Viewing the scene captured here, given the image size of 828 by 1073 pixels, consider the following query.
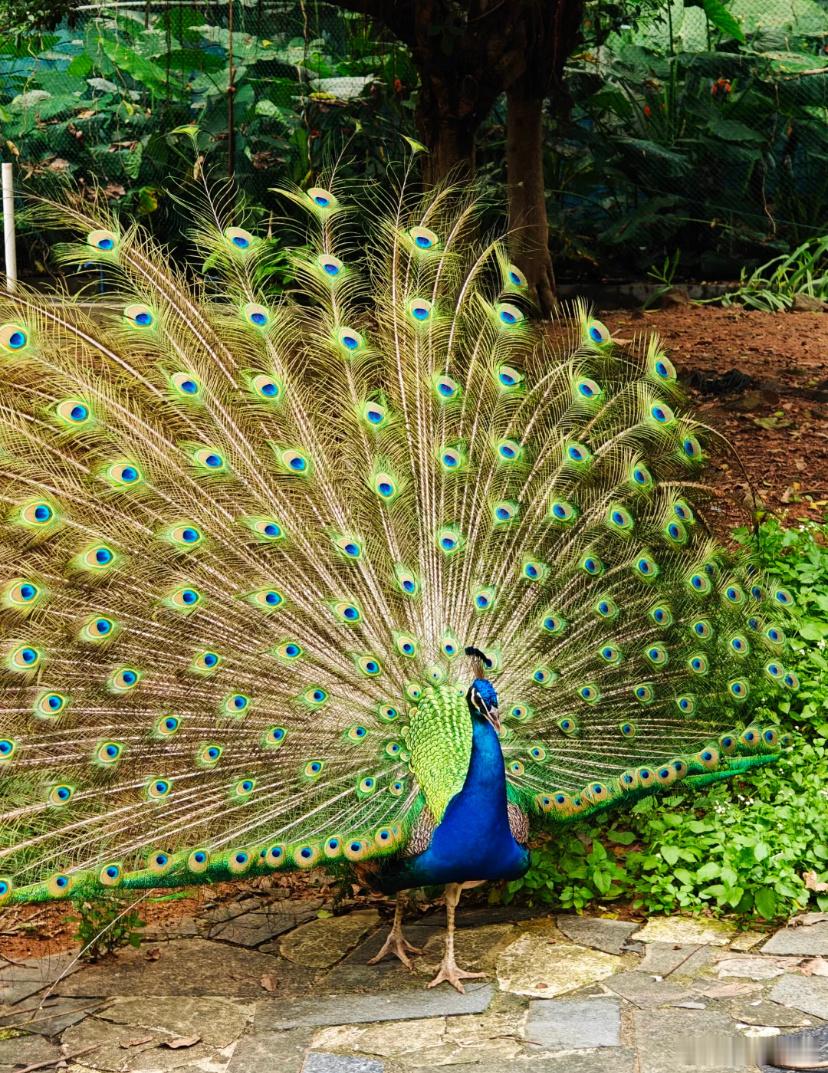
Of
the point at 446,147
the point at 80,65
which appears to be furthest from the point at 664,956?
the point at 80,65

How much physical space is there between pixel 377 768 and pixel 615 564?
1.13 meters

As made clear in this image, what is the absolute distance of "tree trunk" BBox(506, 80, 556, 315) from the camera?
27.1ft

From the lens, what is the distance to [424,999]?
4160 mm

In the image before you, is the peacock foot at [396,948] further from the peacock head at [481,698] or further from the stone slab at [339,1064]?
the peacock head at [481,698]

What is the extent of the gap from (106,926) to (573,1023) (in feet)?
4.94

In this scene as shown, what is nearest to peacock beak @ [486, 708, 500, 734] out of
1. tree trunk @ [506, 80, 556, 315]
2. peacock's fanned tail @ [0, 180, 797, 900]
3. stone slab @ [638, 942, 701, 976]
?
peacock's fanned tail @ [0, 180, 797, 900]

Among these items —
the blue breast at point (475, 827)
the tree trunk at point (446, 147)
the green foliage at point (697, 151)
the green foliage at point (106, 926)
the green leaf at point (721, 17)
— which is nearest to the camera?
the blue breast at point (475, 827)

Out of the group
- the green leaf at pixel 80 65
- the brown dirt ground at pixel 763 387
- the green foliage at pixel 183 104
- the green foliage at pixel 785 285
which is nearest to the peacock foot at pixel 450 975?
the brown dirt ground at pixel 763 387

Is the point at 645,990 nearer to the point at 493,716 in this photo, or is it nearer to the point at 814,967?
the point at 814,967

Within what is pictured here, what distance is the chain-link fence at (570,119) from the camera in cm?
1112

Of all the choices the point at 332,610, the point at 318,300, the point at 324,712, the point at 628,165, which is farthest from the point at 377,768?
the point at 628,165

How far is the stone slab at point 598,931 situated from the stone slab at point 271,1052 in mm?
981

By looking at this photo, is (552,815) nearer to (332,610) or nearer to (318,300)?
(332,610)

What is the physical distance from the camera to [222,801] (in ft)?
13.4
